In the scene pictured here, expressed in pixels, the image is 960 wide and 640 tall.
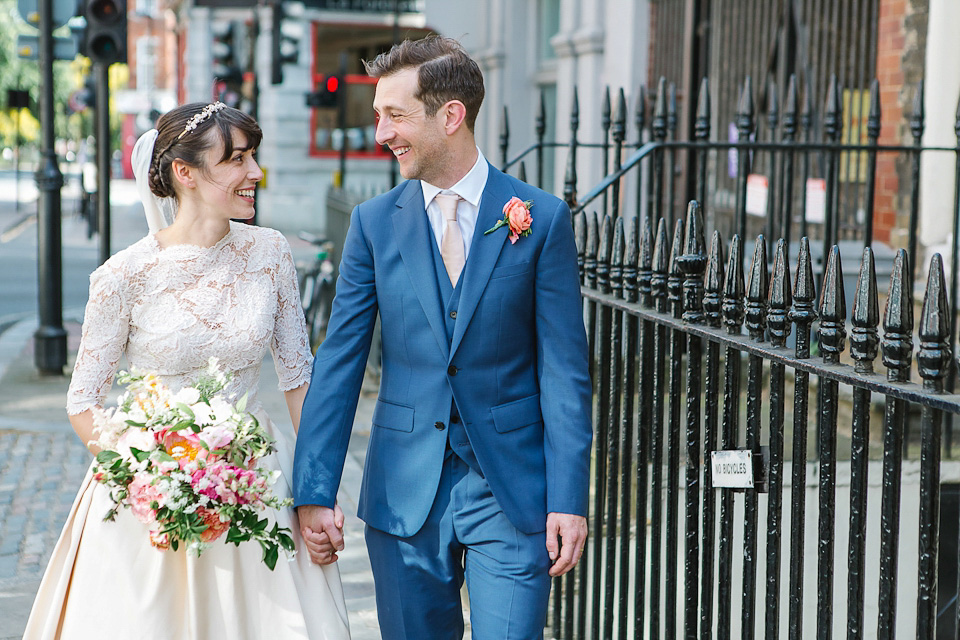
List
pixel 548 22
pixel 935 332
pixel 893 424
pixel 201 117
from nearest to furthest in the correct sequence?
pixel 935 332, pixel 893 424, pixel 201 117, pixel 548 22

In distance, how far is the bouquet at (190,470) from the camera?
277 cm

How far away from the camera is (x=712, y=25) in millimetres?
10180

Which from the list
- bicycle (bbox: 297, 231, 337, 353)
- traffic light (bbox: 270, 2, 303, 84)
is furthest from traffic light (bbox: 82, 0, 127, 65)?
traffic light (bbox: 270, 2, 303, 84)

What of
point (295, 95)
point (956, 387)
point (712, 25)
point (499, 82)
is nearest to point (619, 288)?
point (956, 387)

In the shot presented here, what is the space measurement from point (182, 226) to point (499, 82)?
11264 millimetres

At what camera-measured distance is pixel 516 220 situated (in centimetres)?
285

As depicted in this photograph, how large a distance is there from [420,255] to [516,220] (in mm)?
252

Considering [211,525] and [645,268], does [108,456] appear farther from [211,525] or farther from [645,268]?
[645,268]

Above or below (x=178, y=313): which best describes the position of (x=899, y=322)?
above

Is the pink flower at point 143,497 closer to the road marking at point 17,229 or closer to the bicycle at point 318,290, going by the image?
the bicycle at point 318,290

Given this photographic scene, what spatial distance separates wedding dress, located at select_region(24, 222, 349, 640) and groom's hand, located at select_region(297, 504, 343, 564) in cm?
13

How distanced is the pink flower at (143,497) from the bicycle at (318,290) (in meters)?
8.31

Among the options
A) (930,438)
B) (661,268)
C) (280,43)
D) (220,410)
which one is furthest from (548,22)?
(930,438)

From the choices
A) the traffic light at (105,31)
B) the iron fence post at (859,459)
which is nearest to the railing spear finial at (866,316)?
the iron fence post at (859,459)
